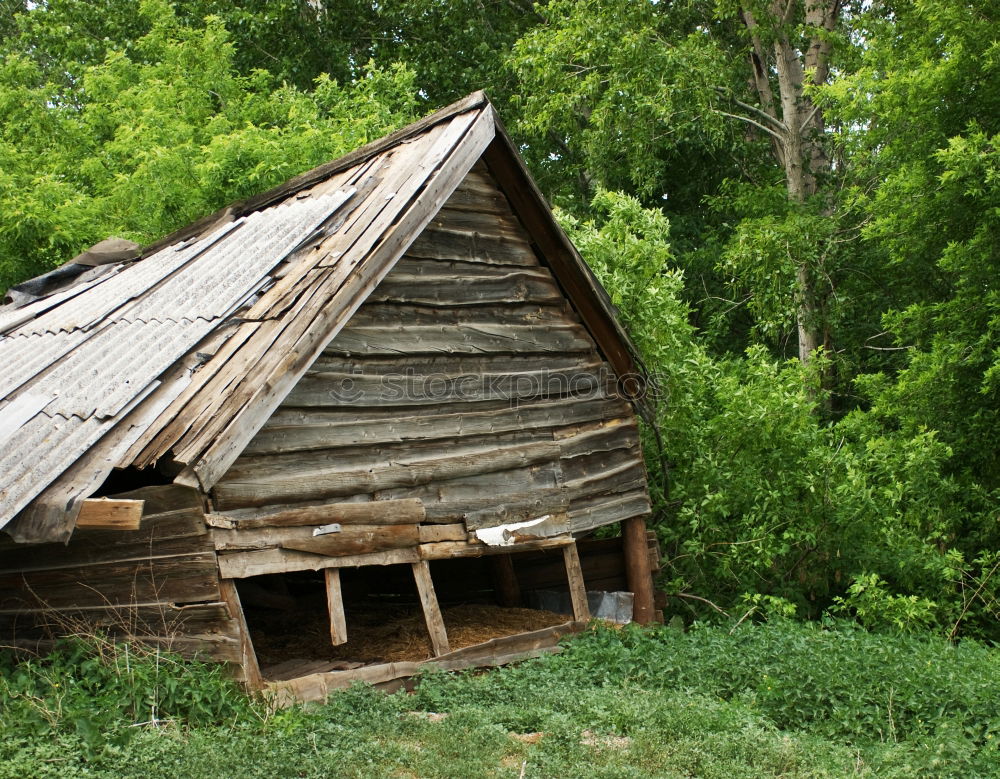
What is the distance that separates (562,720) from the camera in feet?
22.9

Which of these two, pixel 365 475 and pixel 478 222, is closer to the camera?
pixel 365 475

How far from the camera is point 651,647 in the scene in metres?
9.36

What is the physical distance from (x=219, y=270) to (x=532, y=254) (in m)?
2.93

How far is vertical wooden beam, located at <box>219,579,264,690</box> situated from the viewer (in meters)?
6.95

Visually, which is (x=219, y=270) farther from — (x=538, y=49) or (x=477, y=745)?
(x=538, y=49)

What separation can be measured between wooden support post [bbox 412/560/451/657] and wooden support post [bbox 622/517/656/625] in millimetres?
2931

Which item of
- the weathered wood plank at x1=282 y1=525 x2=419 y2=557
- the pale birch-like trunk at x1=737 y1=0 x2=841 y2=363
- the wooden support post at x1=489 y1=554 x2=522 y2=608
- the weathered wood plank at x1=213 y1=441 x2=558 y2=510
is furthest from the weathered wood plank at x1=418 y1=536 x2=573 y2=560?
the pale birch-like trunk at x1=737 y1=0 x2=841 y2=363

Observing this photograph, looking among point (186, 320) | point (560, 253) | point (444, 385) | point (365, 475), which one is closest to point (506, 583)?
point (444, 385)

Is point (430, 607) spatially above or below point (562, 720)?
above

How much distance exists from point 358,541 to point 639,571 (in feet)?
12.9

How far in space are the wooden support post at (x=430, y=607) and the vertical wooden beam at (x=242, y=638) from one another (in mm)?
1627

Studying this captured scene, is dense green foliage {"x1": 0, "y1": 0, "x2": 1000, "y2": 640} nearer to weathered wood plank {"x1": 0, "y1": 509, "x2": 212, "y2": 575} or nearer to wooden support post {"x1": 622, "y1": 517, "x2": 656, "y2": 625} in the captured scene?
wooden support post {"x1": 622, "y1": 517, "x2": 656, "y2": 625}

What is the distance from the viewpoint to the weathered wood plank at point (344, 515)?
7250 mm

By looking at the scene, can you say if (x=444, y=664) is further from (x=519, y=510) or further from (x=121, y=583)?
(x=121, y=583)
